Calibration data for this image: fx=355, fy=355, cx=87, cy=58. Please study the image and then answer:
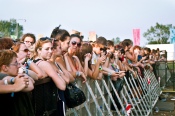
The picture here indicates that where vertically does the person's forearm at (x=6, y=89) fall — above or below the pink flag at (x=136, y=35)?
below

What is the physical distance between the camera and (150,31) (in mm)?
108562

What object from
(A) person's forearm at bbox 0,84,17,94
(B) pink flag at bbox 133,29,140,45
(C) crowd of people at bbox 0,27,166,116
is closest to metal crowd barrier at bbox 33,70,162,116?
(C) crowd of people at bbox 0,27,166,116

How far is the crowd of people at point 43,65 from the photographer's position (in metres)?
3.07

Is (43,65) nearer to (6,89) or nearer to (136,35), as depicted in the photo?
(6,89)

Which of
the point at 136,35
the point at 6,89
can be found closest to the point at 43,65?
the point at 6,89

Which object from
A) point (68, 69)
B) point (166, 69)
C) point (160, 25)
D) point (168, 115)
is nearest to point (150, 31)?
point (160, 25)

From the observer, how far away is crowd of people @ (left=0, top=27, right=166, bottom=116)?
10.1 ft

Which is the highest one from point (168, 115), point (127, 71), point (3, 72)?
point (3, 72)

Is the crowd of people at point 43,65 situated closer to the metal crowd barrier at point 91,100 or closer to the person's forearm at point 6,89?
the person's forearm at point 6,89

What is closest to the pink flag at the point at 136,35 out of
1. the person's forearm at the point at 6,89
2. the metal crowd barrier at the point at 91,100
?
the metal crowd barrier at the point at 91,100

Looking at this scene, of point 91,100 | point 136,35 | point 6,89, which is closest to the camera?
point 6,89

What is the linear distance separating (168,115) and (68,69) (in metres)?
7.32

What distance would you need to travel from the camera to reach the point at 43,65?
3.99m

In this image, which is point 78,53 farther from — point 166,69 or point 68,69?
point 166,69
